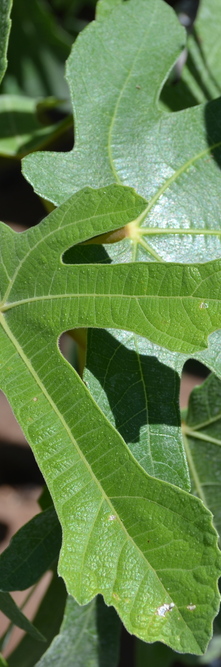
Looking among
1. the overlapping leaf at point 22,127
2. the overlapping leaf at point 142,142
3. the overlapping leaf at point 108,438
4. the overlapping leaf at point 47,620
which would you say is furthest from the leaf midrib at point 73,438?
the overlapping leaf at point 22,127

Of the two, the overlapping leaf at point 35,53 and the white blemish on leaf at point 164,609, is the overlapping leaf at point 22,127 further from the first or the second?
the white blemish on leaf at point 164,609

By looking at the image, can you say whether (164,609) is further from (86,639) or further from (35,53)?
(35,53)

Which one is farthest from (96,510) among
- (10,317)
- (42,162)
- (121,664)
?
(121,664)

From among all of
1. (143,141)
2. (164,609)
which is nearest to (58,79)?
(143,141)

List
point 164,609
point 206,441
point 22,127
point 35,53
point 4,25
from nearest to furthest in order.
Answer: point 164,609 → point 4,25 → point 206,441 → point 22,127 → point 35,53

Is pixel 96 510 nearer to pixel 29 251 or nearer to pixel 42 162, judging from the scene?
pixel 29 251

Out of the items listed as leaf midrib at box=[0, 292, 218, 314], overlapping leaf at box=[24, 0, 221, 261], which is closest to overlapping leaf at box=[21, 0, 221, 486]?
overlapping leaf at box=[24, 0, 221, 261]
